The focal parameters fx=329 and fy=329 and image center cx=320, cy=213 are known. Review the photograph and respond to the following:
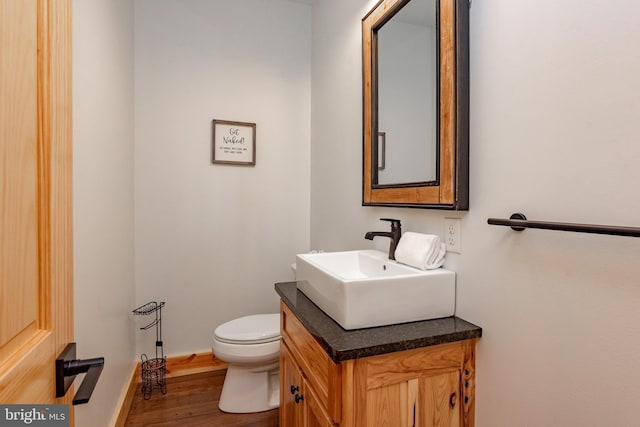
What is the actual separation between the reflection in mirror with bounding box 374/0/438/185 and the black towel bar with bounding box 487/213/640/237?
14.9 inches

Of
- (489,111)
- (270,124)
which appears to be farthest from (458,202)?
(270,124)

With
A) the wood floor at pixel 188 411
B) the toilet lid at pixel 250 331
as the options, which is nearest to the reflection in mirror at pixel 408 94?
the toilet lid at pixel 250 331

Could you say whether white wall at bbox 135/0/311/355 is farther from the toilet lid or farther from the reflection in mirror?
the reflection in mirror

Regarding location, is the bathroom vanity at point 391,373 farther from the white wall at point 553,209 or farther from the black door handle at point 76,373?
the black door handle at point 76,373

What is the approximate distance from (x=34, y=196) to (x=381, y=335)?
3.03 feet

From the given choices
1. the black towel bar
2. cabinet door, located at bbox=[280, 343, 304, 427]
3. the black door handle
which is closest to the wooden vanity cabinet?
cabinet door, located at bbox=[280, 343, 304, 427]

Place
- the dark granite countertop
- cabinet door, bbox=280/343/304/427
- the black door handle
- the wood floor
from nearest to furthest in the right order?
the black door handle → the dark granite countertop → cabinet door, bbox=280/343/304/427 → the wood floor

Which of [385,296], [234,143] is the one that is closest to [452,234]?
[385,296]

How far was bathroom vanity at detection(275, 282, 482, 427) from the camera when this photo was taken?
966 mm

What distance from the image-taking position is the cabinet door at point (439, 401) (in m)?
1.05

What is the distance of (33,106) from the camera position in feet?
1.72

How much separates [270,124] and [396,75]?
1.28 meters

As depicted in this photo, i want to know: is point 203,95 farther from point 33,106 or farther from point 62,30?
point 33,106

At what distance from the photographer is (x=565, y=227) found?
77cm
